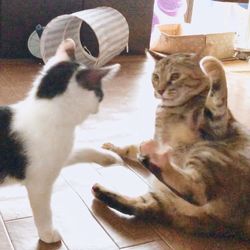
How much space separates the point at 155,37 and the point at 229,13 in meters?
1.01

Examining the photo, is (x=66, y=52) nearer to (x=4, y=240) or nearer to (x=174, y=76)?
(x=174, y=76)

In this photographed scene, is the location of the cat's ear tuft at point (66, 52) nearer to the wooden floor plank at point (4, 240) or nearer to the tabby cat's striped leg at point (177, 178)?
the tabby cat's striped leg at point (177, 178)

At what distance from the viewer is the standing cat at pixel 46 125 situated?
1.23 meters

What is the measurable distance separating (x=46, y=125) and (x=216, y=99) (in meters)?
0.59

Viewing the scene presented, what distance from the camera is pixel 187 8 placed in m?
4.27

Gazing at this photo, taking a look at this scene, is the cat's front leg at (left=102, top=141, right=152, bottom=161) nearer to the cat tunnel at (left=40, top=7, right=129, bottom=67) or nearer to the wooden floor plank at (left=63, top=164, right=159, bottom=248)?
the wooden floor plank at (left=63, top=164, right=159, bottom=248)

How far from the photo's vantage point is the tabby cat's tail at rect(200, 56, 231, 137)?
152 centimetres

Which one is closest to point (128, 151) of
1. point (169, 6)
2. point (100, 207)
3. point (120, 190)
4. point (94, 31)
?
point (120, 190)

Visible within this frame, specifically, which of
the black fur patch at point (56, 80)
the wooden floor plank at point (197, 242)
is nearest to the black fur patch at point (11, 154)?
the black fur patch at point (56, 80)

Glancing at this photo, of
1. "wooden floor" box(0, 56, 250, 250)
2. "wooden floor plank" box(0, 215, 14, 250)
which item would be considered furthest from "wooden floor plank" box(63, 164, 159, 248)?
"wooden floor plank" box(0, 215, 14, 250)

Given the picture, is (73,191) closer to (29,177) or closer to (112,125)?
(29,177)

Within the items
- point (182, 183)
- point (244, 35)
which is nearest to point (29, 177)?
point (182, 183)

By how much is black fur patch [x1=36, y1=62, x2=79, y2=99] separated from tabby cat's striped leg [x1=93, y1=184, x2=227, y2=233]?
1.47ft

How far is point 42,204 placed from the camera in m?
1.28
